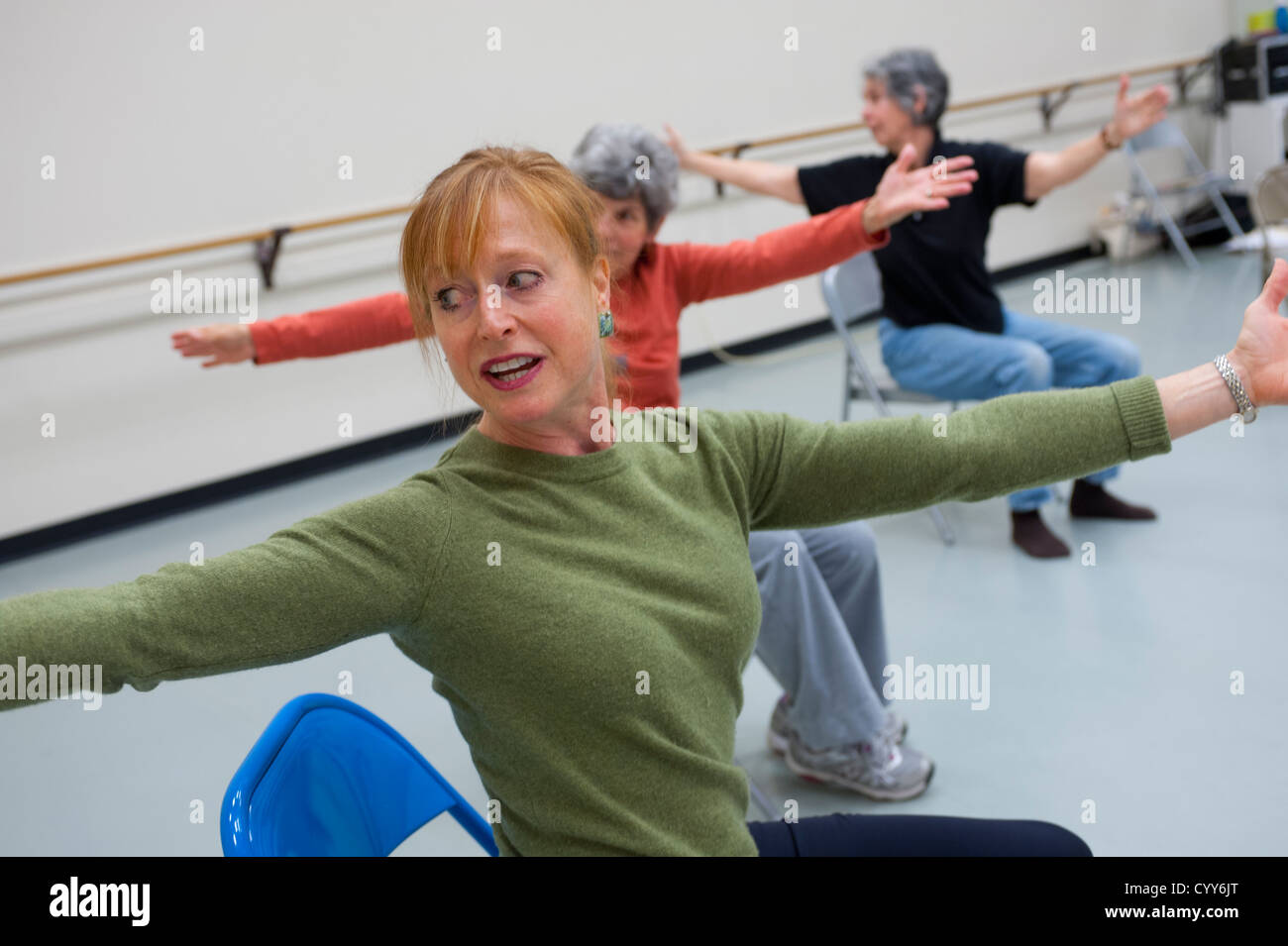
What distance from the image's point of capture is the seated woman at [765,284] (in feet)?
7.29

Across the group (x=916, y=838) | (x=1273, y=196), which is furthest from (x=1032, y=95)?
(x=916, y=838)

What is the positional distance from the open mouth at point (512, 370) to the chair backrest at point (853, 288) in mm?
2511

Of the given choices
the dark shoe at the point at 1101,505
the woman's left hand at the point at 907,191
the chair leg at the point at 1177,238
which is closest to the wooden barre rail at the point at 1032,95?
the chair leg at the point at 1177,238

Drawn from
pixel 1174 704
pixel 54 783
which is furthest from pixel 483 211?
pixel 54 783

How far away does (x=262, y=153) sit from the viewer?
4.60 metres

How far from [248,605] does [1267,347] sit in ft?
3.18

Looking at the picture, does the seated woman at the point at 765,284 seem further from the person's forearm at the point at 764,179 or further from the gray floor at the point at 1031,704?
the person's forearm at the point at 764,179

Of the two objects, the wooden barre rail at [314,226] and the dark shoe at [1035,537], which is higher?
the wooden barre rail at [314,226]

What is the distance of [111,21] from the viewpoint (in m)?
4.21

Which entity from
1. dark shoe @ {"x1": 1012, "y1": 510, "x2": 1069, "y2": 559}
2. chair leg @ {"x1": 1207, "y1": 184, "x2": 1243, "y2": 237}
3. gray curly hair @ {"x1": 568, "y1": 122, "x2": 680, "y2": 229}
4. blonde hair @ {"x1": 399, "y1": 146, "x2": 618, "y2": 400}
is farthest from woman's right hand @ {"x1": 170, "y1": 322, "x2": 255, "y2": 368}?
chair leg @ {"x1": 1207, "y1": 184, "x2": 1243, "y2": 237}

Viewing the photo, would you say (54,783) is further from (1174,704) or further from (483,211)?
(1174,704)

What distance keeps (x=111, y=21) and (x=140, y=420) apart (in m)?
1.41

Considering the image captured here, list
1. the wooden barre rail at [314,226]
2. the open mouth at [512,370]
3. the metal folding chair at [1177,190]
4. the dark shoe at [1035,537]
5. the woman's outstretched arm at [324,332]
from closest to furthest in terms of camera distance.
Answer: the open mouth at [512,370]
the woman's outstretched arm at [324,332]
the dark shoe at [1035,537]
the wooden barre rail at [314,226]
the metal folding chair at [1177,190]

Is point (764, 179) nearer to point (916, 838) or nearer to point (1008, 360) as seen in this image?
point (1008, 360)
